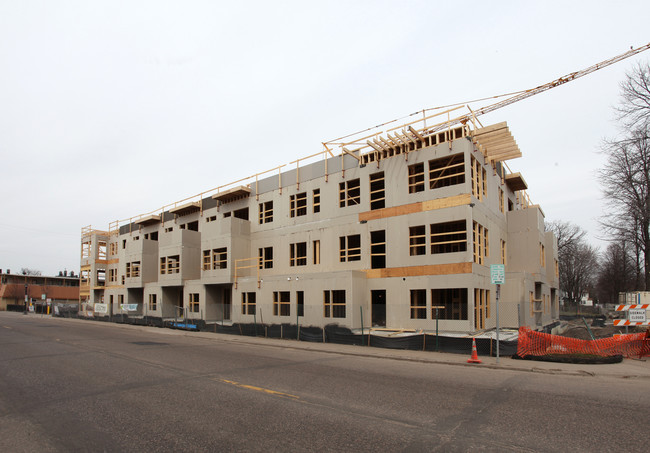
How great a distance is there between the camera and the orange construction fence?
1505cm

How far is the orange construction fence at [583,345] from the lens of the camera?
15.1 meters

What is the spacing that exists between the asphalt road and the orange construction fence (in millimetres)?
3338

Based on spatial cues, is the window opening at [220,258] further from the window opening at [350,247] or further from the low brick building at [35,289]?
the low brick building at [35,289]

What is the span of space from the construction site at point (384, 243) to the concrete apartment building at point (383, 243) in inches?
3.0

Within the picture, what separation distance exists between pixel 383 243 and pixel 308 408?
55.3 ft

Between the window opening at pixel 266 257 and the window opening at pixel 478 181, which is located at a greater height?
the window opening at pixel 478 181

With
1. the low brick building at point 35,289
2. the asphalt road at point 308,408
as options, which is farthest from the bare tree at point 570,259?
the low brick building at point 35,289

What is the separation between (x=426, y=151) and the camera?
2259 cm

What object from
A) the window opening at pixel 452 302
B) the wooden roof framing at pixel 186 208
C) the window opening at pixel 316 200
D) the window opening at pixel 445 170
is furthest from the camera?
the wooden roof framing at pixel 186 208

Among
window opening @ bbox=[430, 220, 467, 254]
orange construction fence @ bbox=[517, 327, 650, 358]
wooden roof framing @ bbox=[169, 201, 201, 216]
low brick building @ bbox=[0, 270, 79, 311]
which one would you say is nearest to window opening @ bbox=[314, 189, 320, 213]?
window opening @ bbox=[430, 220, 467, 254]

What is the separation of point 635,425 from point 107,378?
37.3 ft


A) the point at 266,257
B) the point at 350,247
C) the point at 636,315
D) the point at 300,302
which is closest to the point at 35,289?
the point at 266,257

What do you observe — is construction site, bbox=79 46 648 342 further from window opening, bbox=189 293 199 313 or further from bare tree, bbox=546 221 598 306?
bare tree, bbox=546 221 598 306

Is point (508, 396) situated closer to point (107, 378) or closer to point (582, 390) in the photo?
point (582, 390)
